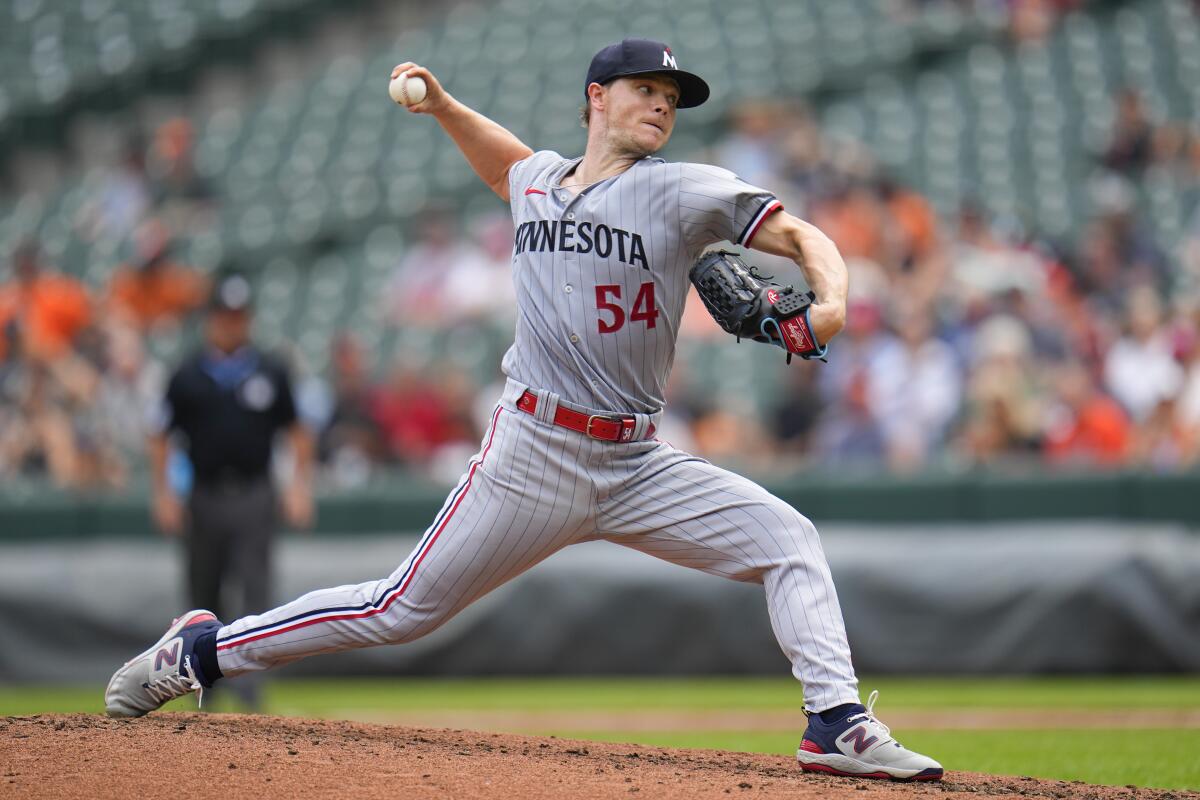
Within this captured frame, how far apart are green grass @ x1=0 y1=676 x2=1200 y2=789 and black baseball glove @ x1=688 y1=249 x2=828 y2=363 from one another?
72.9 inches

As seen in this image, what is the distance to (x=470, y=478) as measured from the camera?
404 cm

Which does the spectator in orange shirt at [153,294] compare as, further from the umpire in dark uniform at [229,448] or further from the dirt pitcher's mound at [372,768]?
the dirt pitcher's mound at [372,768]

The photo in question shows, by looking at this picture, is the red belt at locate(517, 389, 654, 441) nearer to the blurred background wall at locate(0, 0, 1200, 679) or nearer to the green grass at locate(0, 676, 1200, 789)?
the green grass at locate(0, 676, 1200, 789)

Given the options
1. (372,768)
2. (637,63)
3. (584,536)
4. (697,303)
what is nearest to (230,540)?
(584,536)

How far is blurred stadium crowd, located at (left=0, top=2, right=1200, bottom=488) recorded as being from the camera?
935 centimetres

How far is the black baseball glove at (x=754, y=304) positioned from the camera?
3.64 meters

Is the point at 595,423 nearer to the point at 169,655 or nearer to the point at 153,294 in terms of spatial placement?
the point at 169,655

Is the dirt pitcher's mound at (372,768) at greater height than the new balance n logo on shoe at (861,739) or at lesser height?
lesser

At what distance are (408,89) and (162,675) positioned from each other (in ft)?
5.75

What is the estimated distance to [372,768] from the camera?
3.73 meters

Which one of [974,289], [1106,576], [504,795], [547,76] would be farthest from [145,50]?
[504,795]

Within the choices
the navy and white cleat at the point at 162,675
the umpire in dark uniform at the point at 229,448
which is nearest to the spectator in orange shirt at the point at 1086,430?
the umpire in dark uniform at the point at 229,448

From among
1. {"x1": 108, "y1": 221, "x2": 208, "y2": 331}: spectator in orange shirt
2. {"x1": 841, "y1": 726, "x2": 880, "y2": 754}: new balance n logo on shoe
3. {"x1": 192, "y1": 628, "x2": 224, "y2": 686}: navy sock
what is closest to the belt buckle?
{"x1": 841, "y1": 726, "x2": 880, "y2": 754}: new balance n logo on shoe

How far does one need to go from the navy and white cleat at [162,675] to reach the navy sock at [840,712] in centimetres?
168
